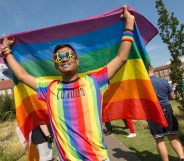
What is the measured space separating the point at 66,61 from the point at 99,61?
1068 mm

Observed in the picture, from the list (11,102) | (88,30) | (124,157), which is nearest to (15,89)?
(88,30)

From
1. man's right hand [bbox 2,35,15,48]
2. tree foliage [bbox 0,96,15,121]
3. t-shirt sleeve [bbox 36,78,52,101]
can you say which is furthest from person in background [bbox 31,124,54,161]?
tree foliage [bbox 0,96,15,121]

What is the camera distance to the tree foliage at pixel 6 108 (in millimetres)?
28984

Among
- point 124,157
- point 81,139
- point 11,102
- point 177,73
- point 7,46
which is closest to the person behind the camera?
point 81,139

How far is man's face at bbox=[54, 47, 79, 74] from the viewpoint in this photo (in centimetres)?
294

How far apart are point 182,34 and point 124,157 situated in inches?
220

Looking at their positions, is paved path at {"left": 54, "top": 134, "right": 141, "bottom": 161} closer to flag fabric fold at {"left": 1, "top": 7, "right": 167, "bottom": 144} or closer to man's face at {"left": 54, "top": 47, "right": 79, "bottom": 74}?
flag fabric fold at {"left": 1, "top": 7, "right": 167, "bottom": 144}

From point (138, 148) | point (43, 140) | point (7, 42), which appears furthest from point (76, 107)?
point (138, 148)

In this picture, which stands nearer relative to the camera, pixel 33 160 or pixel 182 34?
pixel 33 160

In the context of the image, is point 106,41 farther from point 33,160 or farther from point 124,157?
point 124,157

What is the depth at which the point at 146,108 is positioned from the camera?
367 centimetres

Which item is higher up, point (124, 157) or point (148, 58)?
point (148, 58)

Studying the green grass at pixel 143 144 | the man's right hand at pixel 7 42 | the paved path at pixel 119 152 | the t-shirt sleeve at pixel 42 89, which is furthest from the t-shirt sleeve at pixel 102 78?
the paved path at pixel 119 152

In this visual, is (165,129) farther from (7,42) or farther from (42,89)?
(7,42)
